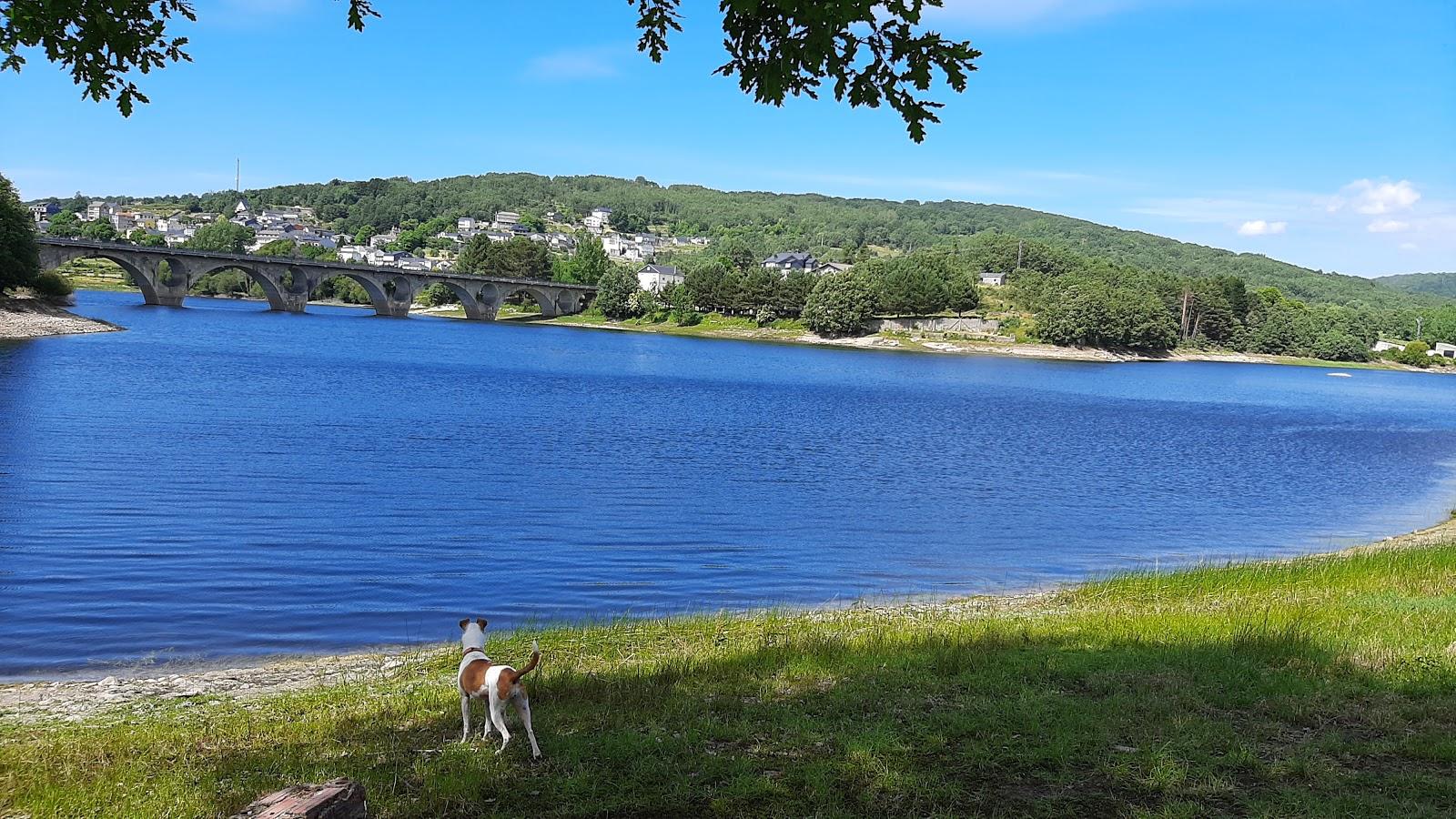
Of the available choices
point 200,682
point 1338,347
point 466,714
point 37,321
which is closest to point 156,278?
point 37,321

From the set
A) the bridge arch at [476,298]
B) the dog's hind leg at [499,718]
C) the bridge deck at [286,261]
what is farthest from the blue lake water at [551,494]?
the bridge arch at [476,298]

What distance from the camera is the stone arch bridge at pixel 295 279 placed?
108 m

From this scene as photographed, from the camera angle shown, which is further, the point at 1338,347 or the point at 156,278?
the point at 1338,347

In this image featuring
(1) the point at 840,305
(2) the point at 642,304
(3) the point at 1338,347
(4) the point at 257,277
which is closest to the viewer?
(4) the point at 257,277

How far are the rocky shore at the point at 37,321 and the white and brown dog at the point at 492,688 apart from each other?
67.1 metres

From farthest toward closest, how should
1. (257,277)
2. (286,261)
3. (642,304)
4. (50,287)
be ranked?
(642,304) < (257,277) < (286,261) < (50,287)

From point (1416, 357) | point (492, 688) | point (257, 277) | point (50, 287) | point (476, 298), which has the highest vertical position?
point (257, 277)

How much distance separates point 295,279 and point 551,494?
Answer: 394 feet

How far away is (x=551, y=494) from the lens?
→ 25875mm

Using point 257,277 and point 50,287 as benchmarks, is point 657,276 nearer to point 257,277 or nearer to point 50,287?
point 257,277

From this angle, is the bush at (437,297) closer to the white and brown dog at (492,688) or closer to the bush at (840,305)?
the bush at (840,305)

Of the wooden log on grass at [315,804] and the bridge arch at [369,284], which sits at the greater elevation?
the bridge arch at [369,284]

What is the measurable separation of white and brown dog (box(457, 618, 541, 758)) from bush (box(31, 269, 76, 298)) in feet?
265

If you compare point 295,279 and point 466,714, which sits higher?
point 295,279
